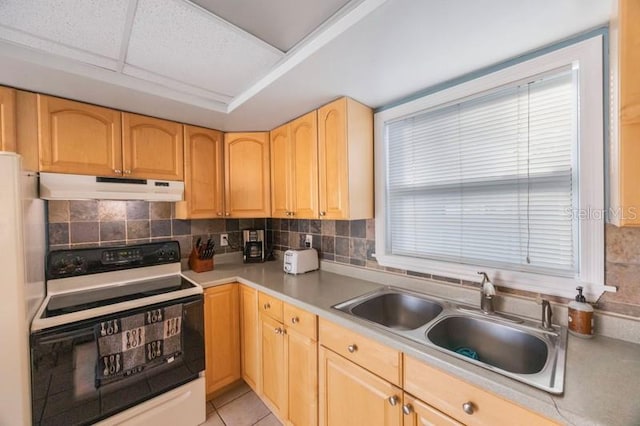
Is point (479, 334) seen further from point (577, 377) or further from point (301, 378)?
point (301, 378)

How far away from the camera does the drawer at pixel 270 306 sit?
5.30ft

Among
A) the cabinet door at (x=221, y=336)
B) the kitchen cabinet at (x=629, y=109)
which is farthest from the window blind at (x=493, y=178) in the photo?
the cabinet door at (x=221, y=336)

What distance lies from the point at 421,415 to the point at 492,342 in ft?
1.66

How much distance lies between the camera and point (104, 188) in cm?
164

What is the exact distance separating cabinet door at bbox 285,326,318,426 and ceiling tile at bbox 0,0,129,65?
170 centimetres

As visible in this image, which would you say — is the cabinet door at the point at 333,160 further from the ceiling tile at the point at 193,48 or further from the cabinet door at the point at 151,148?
the cabinet door at the point at 151,148

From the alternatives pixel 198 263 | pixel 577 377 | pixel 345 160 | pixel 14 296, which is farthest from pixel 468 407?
pixel 198 263

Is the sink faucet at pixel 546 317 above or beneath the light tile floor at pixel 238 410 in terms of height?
above

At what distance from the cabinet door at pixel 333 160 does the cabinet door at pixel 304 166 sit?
0.06 m

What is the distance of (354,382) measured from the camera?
118cm

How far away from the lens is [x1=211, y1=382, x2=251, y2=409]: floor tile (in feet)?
6.11

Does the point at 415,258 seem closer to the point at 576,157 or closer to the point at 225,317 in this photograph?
the point at 576,157

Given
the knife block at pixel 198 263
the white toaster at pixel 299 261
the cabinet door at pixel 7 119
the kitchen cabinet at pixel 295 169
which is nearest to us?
the cabinet door at pixel 7 119

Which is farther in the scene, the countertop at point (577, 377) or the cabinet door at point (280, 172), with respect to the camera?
the cabinet door at point (280, 172)
